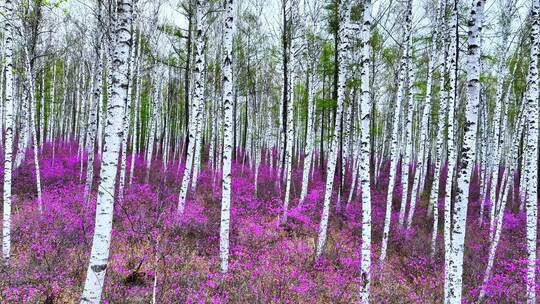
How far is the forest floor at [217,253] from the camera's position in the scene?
6.18 meters

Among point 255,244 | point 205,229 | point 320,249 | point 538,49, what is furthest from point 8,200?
point 538,49

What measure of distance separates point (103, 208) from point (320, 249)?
623 cm

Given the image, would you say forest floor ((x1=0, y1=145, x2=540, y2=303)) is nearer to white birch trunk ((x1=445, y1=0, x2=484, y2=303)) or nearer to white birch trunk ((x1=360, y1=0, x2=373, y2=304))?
white birch trunk ((x1=360, y1=0, x2=373, y2=304))

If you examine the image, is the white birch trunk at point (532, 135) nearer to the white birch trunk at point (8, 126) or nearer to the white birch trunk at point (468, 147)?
the white birch trunk at point (468, 147)

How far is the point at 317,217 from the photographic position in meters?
12.7

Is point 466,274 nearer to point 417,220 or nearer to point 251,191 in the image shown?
point 417,220

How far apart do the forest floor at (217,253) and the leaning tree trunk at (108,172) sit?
1.31 feet

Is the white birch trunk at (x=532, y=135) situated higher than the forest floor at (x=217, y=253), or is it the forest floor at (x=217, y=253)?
the white birch trunk at (x=532, y=135)

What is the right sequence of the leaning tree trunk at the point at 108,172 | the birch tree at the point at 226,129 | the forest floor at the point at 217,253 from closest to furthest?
the leaning tree trunk at the point at 108,172, the forest floor at the point at 217,253, the birch tree at the point at 226,129

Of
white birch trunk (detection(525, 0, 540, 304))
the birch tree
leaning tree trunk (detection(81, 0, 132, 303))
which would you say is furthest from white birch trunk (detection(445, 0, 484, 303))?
leaning tree trunk (detection(81, 0, 132, 303))

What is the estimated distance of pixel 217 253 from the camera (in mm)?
8664

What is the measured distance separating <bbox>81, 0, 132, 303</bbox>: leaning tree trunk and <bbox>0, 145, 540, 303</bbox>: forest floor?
0.40 metres

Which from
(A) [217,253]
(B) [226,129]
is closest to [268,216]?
(A) [217,253]

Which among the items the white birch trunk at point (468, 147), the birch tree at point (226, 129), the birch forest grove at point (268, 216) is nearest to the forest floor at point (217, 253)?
the birch forest grove at point (268, 216)
